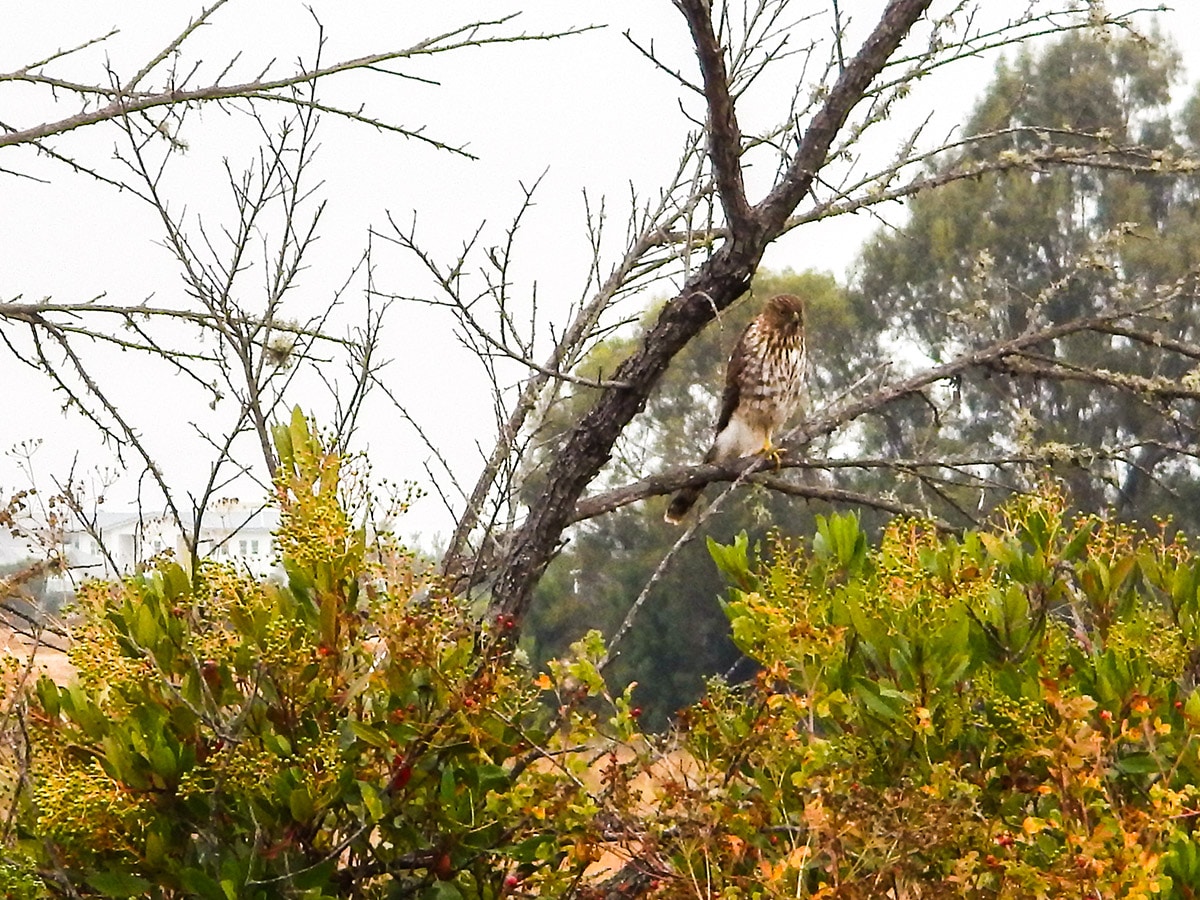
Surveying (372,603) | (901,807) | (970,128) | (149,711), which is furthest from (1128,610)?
(970,128)

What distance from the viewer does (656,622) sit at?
26.5 feet

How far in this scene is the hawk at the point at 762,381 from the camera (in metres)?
3.86

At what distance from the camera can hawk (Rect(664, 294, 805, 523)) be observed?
3859 millimetres

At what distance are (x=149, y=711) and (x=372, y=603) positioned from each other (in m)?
0.25

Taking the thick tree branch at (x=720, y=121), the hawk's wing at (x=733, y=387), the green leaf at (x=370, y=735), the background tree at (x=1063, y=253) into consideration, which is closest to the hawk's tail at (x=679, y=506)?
the hawk's wing at (x=733, y=387)

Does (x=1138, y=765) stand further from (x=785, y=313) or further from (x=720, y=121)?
(x=785, y=313)

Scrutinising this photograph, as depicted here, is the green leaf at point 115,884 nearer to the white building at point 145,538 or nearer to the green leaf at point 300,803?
the green leaf at point 300,803

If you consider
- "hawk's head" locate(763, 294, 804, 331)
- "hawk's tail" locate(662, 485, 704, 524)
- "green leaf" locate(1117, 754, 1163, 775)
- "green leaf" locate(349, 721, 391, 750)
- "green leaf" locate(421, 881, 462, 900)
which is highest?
"hawk's head" locate(763, 294, 804, 331)

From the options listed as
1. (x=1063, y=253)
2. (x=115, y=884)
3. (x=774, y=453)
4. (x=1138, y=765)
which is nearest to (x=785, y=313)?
(x=774, y=453)

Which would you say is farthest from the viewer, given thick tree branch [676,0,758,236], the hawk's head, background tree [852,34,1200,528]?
background tree [852,34,1200,528]

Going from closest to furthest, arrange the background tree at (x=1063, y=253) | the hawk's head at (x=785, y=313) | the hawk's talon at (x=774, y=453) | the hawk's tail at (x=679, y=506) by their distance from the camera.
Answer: the hawk's talon at (x=774, y=453) < the hawk's tail at (x=679, y=506) < the hawk's head at (x=785, y=313) < the background tree at (x=1063, y=253)

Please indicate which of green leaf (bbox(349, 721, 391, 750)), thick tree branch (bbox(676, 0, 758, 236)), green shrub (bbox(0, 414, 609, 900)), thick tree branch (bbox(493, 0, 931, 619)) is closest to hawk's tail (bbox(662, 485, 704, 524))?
thick tree branch (bbox(493, 0, 931, 619))

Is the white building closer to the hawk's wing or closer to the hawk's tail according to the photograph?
the hawk's tail

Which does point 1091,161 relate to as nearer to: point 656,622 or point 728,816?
point 728,816
